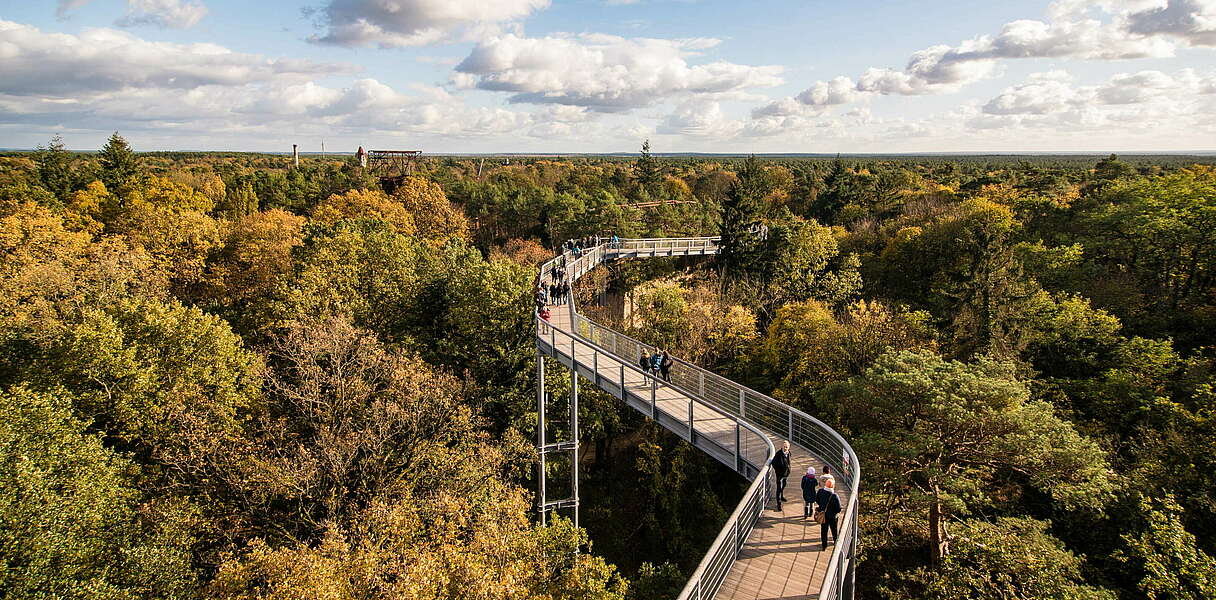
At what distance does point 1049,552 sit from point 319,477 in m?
17.3

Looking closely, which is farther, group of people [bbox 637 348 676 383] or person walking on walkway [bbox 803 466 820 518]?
group of people [bbox 637 348 676 383]

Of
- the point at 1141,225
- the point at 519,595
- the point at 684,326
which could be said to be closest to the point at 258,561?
the point at 519,595

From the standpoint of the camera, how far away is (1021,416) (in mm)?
14914

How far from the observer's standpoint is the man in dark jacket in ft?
31.7

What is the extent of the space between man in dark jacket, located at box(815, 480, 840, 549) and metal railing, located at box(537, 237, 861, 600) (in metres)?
0.18

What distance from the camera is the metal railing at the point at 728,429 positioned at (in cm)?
898

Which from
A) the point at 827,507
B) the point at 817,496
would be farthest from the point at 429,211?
the point at 827,507

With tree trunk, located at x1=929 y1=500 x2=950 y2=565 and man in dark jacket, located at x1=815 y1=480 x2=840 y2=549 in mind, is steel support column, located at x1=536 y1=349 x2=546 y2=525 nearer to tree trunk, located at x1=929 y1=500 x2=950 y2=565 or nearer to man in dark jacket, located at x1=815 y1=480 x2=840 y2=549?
tree trunk, located at x1=929 y1=500 x2=950 y2=565

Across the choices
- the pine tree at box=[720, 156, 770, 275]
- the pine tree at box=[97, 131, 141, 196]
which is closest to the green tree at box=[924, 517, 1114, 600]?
the pine tree at box=[720, 156, 770, 275]

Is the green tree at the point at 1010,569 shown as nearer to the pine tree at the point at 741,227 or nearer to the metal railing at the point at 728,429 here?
the metal railing at the point at 728,429

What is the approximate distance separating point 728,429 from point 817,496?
4593 millimetres

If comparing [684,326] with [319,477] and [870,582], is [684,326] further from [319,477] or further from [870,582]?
[319,477]

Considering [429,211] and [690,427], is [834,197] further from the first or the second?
[690,427]

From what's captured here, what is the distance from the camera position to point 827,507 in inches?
381
